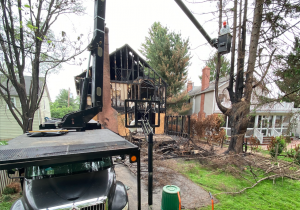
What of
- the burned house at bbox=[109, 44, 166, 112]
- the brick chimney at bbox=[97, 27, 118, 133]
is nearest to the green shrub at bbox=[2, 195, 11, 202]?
the brick chimney at bbox=[97, 27, 118, 133]

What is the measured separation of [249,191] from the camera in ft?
16.1

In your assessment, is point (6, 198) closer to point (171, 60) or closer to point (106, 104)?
point (106, 104)

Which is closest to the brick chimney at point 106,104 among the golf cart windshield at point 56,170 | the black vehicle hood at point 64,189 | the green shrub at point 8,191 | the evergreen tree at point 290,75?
the green shrub at point 8,191

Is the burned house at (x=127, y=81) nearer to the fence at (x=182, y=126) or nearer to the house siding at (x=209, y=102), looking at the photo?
the fence at (x=182, y=126)

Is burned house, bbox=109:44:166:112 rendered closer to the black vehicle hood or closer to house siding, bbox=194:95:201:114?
house siding, bbox=194:95:201:114

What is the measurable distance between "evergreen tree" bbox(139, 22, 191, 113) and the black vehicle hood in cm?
1795

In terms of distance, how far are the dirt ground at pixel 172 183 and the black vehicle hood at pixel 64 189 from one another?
2.08 metres

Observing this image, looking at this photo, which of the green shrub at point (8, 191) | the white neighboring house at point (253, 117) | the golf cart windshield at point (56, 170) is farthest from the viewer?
the white neighboring house at point (253, 117)

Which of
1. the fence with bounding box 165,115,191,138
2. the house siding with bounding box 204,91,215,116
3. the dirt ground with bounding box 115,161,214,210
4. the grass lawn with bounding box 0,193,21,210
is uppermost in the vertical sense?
the house siding with bounding box 204,91,215,116

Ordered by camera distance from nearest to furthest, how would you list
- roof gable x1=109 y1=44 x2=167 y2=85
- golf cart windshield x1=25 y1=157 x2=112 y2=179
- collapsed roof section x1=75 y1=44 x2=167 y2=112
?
golf cart windshield x1=25 y1=157 x2=112 y2=179 < collapsed roof section x1=75 y1=44 x2=167 y2=112 < roof gable x1=109 y1=44 x2=167 y2=85

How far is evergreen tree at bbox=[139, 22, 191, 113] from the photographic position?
66.0 ft

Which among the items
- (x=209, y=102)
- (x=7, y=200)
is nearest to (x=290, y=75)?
(x=7, y=200)

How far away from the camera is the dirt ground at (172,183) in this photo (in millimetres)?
4203

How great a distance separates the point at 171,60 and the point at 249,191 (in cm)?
1789
